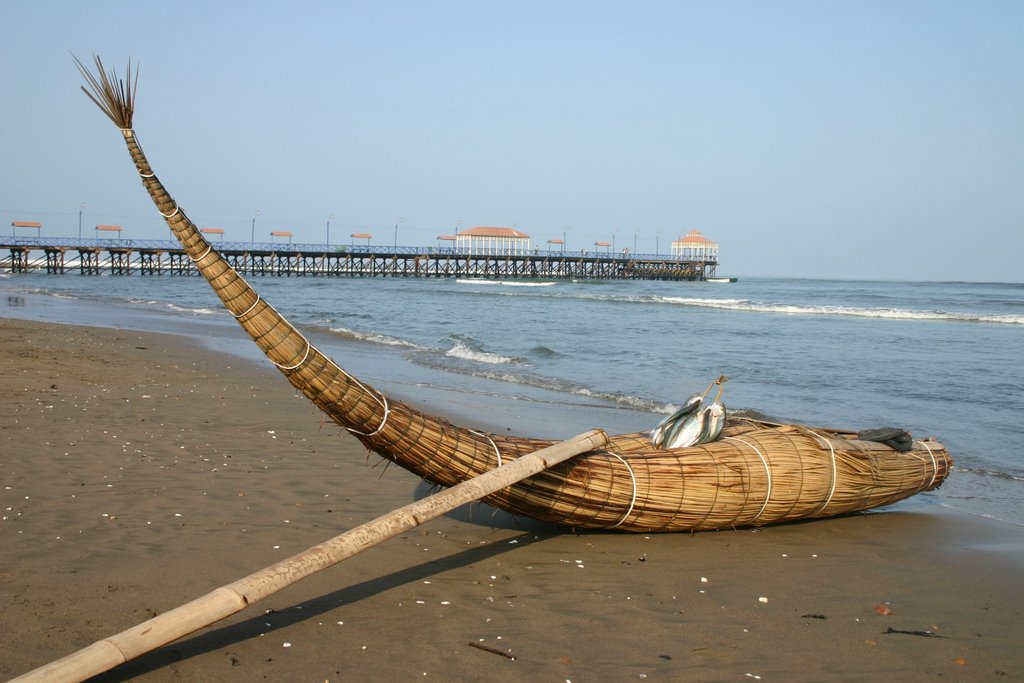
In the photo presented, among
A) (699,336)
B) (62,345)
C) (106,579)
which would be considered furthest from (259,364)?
(699,336)

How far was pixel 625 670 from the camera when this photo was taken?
336 centimetres

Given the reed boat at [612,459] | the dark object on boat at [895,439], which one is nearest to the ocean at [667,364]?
the dark object on boat at [895,439]

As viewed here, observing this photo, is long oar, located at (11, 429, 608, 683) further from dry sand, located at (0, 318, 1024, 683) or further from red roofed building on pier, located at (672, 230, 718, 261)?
red roofed building on pier, located at (672, 230, 718, 261)

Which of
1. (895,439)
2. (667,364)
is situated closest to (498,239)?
(667,364)

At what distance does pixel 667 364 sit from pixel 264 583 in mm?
12673

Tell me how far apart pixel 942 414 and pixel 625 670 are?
867cm

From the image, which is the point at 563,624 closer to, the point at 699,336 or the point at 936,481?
the point at 936,481

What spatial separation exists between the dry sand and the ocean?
2.00 meters

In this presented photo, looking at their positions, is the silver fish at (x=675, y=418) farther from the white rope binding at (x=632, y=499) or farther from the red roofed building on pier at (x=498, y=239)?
Answer: the red roofed building on pier at (x=498, y=239)

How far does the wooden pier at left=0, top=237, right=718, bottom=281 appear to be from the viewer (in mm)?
60156

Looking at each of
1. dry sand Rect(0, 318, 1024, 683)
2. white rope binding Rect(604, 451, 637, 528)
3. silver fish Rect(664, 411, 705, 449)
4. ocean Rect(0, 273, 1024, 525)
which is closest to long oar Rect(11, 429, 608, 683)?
dry sand Rect(0, 318, 1024, 683)

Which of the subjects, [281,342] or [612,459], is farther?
[612,459]

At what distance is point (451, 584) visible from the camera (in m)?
4.19

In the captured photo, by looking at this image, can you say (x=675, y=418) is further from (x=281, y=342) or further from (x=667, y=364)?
(x=667, y=364)
